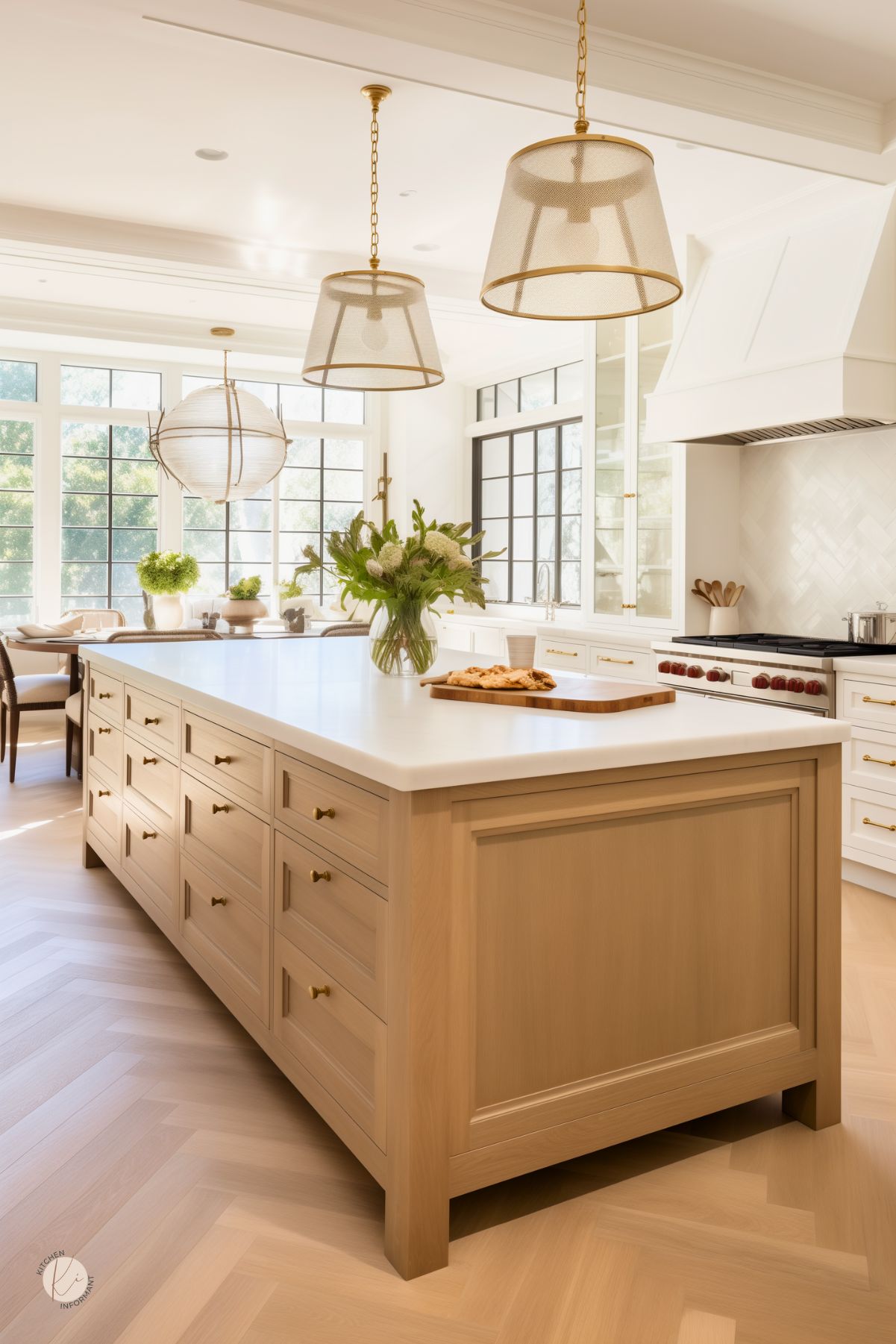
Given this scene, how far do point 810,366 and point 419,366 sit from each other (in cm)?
193

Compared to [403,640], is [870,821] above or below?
below

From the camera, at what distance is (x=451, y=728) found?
6.62ft

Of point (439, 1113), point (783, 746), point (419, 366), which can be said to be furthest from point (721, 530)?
point (439, 1113)

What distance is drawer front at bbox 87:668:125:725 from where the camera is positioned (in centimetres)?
350

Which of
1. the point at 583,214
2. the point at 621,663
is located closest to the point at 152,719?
the point at 583,214

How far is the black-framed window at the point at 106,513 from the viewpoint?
26.4ft

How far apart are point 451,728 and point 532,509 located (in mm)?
5726

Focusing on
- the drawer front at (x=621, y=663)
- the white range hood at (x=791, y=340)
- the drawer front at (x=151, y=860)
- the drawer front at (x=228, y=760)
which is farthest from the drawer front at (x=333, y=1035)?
the drawer front at (x=621, y=663)

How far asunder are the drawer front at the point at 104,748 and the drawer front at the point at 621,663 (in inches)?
105

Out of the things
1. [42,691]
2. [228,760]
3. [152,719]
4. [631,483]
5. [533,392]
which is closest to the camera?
[228,760]

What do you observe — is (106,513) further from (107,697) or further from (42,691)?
(107,697)

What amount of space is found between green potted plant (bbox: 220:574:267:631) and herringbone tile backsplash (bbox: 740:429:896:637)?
122 inches

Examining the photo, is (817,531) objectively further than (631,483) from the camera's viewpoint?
No

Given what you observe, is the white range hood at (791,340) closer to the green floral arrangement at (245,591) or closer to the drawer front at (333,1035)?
the green floral arrangement at (245,591)
